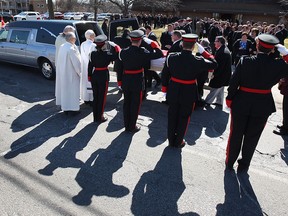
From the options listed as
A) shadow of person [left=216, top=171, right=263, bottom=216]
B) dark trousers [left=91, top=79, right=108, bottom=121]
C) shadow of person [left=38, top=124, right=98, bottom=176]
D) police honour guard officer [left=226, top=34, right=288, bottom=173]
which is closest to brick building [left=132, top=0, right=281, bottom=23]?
dark trousers [left=91, top=79, right=108, bottom=121]

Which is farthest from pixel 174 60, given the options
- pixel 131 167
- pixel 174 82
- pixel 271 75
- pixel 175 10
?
pixel 175 10

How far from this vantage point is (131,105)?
532cm

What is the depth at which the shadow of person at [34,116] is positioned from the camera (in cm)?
565

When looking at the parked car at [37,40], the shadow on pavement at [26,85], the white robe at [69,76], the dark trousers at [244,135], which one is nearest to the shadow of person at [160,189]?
the dark trousers at [244,135]

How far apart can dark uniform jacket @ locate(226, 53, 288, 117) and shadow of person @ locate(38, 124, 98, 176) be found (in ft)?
8.17

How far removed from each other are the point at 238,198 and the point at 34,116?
14.7 feet

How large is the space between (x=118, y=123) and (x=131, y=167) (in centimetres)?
180

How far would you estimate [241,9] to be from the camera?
39750 millimetres

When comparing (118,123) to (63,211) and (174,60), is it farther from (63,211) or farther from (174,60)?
(63,211)

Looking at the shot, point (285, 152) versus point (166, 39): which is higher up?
point (166, 39)

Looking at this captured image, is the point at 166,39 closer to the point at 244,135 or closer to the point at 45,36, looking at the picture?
the point at 45,36

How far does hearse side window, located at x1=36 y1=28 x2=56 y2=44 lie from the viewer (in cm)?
879

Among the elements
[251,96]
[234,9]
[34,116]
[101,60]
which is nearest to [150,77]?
[101,60]

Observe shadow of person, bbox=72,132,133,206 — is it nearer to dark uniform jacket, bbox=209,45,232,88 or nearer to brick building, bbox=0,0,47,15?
dark uniform jacket, bbox=209,45,232,88
